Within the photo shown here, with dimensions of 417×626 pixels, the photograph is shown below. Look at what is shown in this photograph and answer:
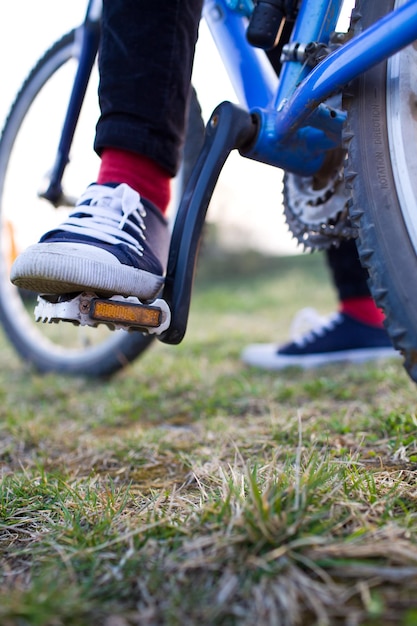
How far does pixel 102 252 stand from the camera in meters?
0.83

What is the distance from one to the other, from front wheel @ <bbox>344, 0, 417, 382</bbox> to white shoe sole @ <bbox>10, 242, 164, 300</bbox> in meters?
0.37

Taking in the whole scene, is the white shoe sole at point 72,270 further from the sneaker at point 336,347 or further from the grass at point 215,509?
the sneaker at point 336,347

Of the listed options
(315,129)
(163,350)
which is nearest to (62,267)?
(315,129)

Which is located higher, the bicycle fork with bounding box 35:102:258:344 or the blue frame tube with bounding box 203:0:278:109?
the blue frame tube with bounding box 203:0:278:109

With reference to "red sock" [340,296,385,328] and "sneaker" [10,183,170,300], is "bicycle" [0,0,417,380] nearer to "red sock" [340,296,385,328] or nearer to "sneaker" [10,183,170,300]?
"sneaker" [10,183,170,300]

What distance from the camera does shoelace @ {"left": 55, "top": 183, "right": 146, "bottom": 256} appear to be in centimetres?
88

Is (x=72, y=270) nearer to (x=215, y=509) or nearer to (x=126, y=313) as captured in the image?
(x=126, y=313)

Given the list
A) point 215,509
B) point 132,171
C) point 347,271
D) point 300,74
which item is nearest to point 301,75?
point 300,74

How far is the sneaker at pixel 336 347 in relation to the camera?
178 centimetres

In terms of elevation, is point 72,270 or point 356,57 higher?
point 356,57

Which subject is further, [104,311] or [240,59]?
[240,59]

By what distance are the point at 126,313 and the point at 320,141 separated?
47 cm

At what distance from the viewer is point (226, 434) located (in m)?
1.04

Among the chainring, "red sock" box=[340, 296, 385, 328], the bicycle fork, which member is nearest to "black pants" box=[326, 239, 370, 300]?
"red sock" box=[340, 296, 385, 328]
